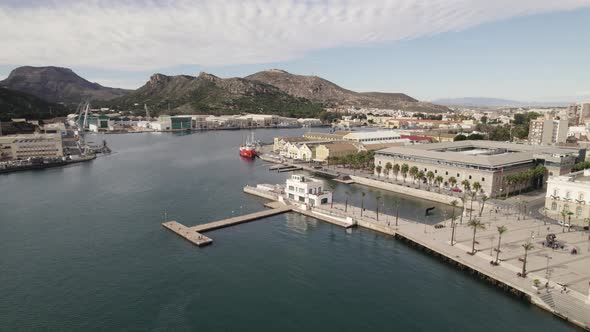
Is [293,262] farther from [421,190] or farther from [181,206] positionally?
[421,190]

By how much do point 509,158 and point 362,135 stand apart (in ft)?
98.8

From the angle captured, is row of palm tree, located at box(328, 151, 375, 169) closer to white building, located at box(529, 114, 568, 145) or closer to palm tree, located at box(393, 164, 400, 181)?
palm tree, located at box(393, 164, 400, 181)

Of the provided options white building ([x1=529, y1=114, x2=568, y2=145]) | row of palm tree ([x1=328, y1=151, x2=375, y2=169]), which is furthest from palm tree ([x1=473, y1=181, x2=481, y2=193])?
white building ([x1=529, y1=114, x2=568, y2=145])

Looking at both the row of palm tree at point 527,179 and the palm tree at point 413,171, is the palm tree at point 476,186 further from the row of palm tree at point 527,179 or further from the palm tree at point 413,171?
the palm tree at point 413,171

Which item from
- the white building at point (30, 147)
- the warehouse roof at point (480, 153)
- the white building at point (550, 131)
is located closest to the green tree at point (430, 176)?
the warehouse roof at point (480, 153)

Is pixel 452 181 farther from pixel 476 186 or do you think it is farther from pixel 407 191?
pixel 407 191

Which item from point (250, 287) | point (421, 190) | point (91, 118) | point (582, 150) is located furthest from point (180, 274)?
point (91, 118)

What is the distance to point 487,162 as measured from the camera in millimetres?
30953

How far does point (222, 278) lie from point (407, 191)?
Result: 67.2ft

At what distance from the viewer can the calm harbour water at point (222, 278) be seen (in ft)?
47.6

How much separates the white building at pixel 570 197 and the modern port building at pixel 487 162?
4.82 meters

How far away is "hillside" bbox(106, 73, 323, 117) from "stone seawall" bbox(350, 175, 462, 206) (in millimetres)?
109785

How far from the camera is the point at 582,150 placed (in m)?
40.5

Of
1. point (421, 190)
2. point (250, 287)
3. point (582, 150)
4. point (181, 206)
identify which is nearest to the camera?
point (250, 287)
